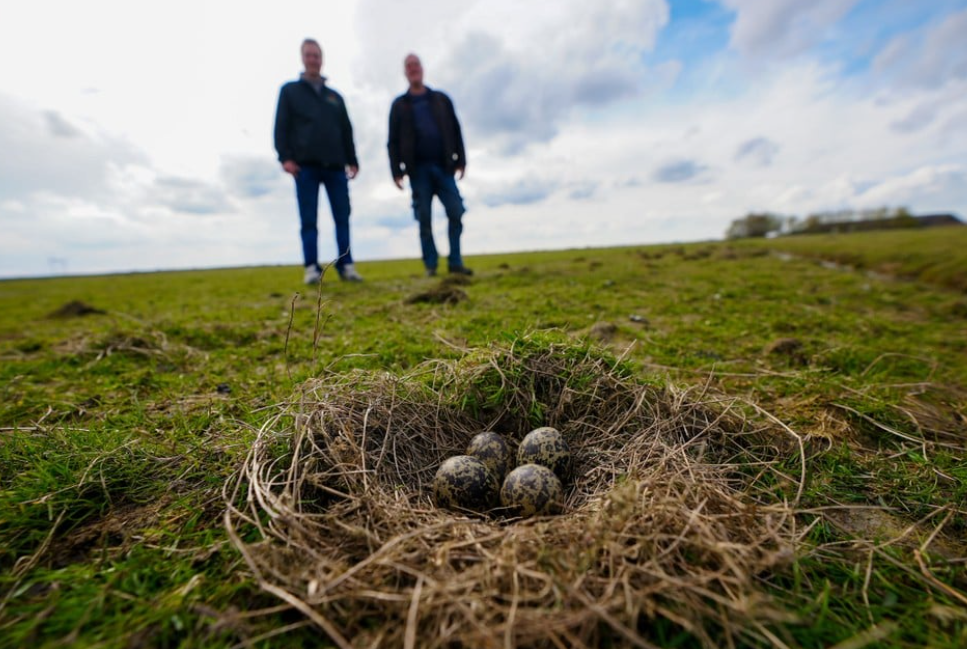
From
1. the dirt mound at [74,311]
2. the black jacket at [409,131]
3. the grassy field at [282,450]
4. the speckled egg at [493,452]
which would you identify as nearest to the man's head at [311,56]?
the black jacket at [409,131]

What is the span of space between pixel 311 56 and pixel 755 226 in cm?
5643

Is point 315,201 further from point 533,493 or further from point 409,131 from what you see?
point 533,493

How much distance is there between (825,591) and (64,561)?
2.54 metres

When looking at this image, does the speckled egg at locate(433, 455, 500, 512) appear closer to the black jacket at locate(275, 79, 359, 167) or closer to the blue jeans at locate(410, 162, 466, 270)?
the black jacket at locate(275, 79, 359, 167)

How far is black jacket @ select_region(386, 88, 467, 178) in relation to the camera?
902 centimetres

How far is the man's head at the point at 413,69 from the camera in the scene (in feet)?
29.7

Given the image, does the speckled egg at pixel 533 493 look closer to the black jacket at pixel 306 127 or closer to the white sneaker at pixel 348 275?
the black jacket at pixel 306 127

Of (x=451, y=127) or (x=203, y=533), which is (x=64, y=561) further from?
(x=451, y=127)

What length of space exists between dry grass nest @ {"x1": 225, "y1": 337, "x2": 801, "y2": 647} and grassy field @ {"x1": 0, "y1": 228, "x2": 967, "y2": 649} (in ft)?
0.32

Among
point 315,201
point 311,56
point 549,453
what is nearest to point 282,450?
point 549,453

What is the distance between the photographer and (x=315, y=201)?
8.77 metres

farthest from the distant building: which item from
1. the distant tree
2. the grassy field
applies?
the grassy field

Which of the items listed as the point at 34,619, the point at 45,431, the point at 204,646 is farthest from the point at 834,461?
the point at 45,431

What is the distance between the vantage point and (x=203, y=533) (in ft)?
5.60
